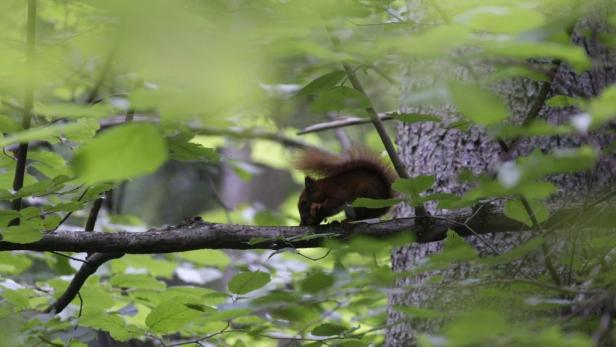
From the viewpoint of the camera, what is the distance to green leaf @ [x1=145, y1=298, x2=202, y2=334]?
70.9 inches

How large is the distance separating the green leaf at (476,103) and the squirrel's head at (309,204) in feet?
5.48

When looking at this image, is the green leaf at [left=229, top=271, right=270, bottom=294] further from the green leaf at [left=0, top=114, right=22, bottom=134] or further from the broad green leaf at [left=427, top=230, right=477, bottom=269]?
the green leaf at [left=0, top=114, right=22, bottom=134]

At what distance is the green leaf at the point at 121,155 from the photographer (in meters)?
0.83

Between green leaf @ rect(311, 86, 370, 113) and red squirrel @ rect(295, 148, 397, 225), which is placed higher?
red squirrel @ rect(295, 148, 397, 225)

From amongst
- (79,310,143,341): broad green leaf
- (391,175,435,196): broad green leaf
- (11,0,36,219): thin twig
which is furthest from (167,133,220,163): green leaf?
(391,175,435,196): broad green leaf

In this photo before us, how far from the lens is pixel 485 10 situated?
88 centimetres

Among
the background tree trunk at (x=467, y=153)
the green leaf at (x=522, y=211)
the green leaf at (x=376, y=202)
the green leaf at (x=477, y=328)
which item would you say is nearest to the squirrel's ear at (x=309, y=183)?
the background tree trunk at (x=467, y=153)

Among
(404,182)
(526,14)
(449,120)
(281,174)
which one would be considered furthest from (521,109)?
(281,174)

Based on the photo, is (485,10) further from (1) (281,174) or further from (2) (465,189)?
(1) (281,174)

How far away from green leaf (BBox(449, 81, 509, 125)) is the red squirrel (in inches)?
60.3

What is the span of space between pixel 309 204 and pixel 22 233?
1148mm

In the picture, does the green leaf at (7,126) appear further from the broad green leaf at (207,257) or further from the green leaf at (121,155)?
the broad green leaf at (207,257)

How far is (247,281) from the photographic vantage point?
1.65 metres

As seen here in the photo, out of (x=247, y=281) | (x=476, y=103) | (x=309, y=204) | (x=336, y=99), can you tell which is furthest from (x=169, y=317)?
(x=476, y=103)
